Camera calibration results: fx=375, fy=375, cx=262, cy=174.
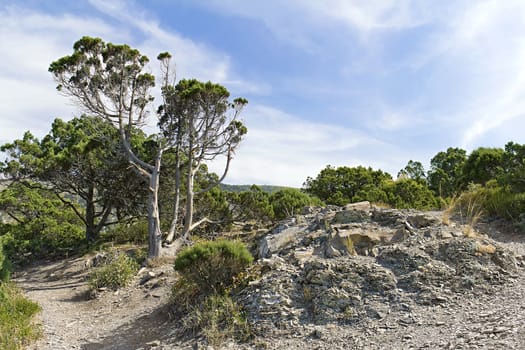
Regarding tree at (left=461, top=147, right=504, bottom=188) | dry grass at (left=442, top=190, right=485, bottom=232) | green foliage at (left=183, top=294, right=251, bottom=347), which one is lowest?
green foliage at (left=183, top=294, right=251, bottom=347)

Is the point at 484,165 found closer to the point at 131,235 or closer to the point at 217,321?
the point at 217,321

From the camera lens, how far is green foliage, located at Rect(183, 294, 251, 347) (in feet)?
16.8

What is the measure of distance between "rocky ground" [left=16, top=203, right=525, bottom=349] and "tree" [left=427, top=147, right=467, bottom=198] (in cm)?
1056

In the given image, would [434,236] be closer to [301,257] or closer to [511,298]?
[511,298]

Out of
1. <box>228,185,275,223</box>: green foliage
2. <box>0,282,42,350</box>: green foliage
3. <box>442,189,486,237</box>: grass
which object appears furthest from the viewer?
<box>228,185,275,223</box>: green foliage

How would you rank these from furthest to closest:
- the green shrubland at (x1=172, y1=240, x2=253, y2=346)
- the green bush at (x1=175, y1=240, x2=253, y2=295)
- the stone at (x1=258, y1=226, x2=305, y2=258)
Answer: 1. the stone at (x1=258, y1=226, x2=305, y2=258)
2. the green bush at (x1=175, y1=240, x2=253, y2=295)
3. the green shrubland at (x1=172, y1=240, x2=253, y2=346)

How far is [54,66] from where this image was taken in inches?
461

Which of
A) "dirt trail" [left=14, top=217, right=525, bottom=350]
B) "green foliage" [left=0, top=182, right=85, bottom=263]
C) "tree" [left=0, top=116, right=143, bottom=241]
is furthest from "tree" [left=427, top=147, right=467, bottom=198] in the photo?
"green foliage" [left=0, top=182, right=85, bottom=263]

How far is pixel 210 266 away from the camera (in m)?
6.43

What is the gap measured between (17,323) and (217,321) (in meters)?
3.54

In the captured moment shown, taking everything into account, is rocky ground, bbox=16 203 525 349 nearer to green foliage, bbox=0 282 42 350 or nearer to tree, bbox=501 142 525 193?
green foliage, bbox=0 282 42 350

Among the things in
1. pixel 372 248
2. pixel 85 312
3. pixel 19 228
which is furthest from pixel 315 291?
pixel 19 228

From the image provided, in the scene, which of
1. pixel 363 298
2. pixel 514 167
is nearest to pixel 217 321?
pixel 363 298

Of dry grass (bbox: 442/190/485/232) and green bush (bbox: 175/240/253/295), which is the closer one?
green bush (bbox: 175/240/253/295)
